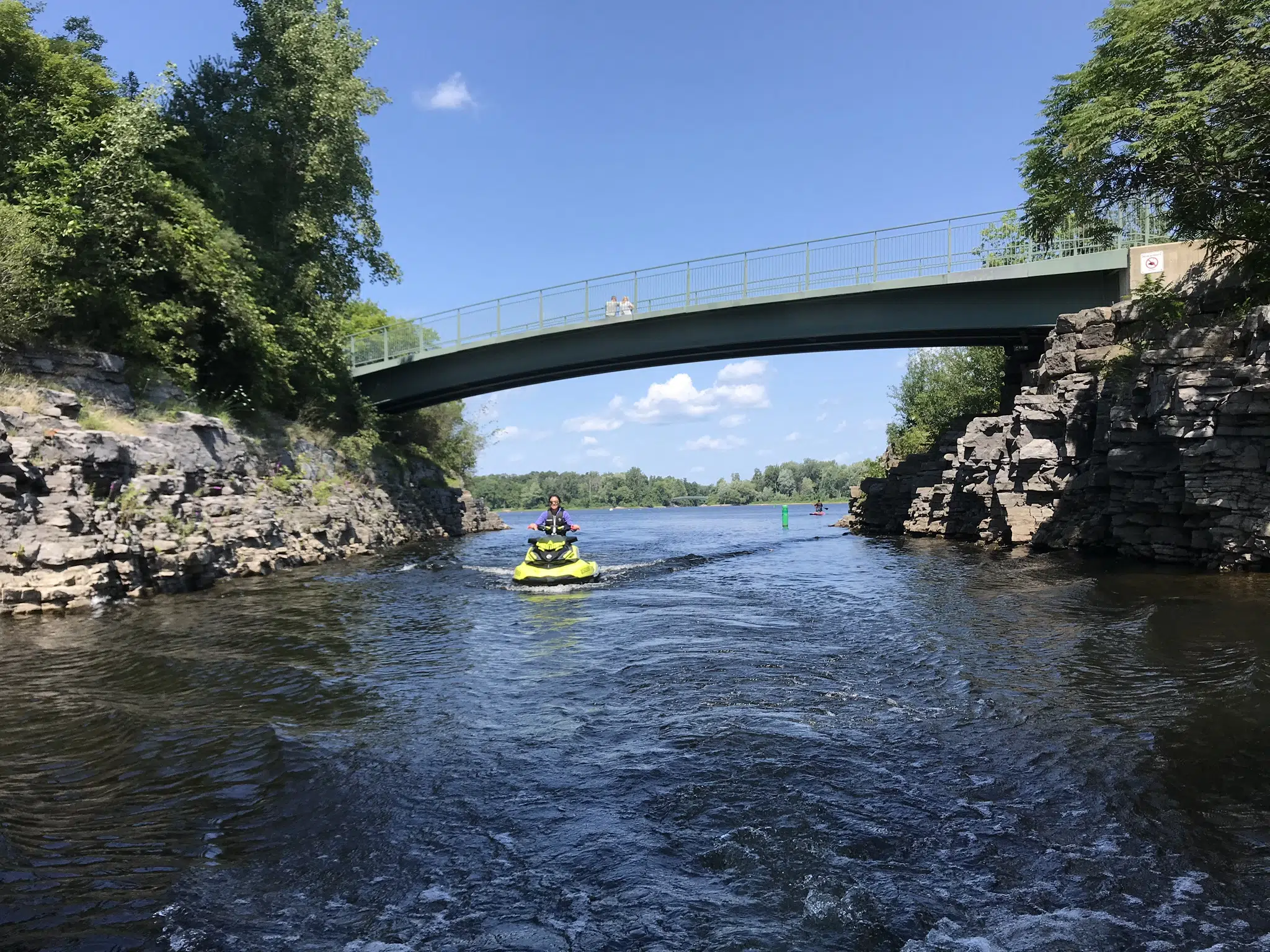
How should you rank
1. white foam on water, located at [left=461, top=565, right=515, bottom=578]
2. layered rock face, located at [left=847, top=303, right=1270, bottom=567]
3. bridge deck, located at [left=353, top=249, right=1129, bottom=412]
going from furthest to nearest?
bridge deck, located at [left=353, top=249, right=1129, bottom=412]
white foam on water, located at [left=461, top=565, right=515, bottom=578]
layered rock face, located at [left=847, top=303, right=1270, bottom=567]

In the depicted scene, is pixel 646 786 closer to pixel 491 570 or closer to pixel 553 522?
pixel 553 522

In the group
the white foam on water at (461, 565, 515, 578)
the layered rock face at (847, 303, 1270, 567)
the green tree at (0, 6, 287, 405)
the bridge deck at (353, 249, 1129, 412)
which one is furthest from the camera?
the bridge deck at (353, 249, 1129, 412)

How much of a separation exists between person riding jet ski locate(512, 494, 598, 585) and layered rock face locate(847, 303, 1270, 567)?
12.6m

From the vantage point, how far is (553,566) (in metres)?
17.8

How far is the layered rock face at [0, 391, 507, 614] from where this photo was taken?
13.8 metres

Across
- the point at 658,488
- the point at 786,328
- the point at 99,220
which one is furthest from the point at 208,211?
the point at 658,488

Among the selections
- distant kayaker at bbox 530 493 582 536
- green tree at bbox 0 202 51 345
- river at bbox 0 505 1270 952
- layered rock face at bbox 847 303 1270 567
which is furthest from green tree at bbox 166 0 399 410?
layered rock face at bbox 847 303 1270 567

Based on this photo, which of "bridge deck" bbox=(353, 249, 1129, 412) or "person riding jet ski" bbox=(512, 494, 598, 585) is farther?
"bridge deck" bbox=(353, 249, 1129, 412)

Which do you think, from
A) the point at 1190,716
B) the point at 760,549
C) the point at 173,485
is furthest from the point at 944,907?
the point at 760,549

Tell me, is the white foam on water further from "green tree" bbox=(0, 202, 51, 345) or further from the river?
"green tree" bbox=(0, 202, 51, 345)

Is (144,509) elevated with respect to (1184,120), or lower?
lower

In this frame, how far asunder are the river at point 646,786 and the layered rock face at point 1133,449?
4270mm

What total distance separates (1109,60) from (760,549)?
18.0 m

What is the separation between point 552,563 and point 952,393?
115ft
